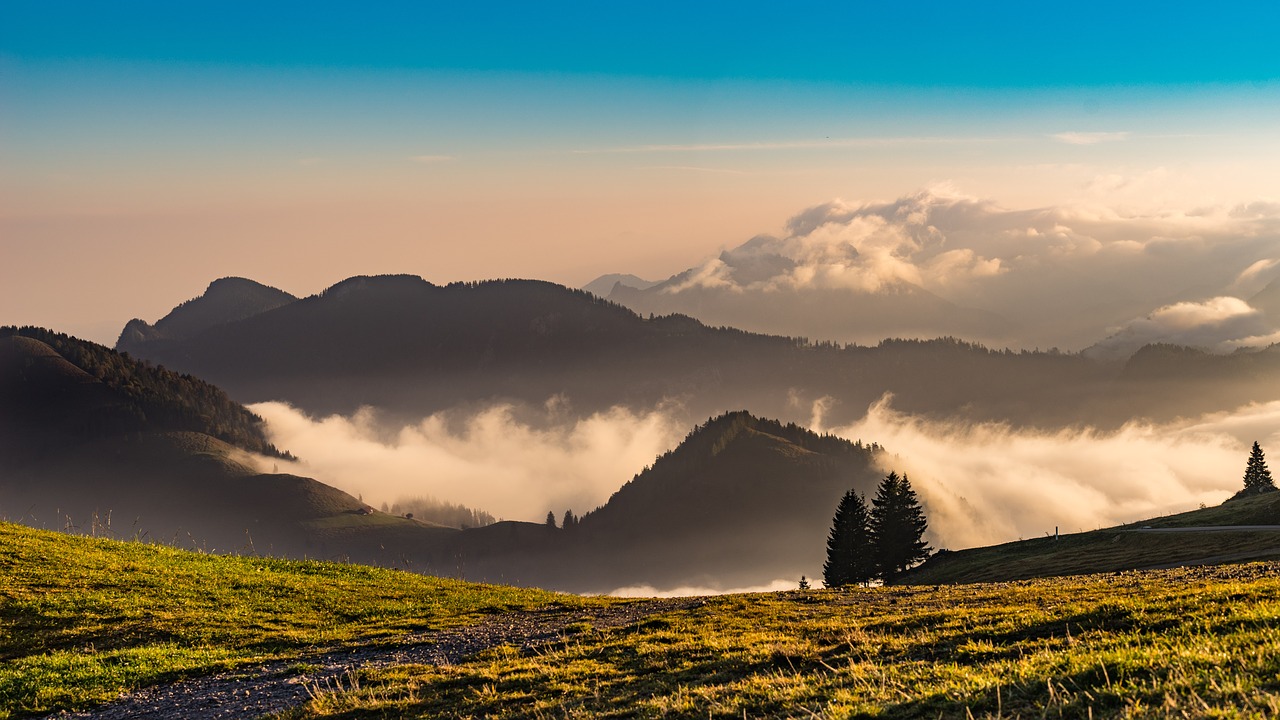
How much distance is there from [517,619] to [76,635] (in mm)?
16590

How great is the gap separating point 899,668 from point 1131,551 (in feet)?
250

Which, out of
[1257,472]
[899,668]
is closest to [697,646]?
[899,668]

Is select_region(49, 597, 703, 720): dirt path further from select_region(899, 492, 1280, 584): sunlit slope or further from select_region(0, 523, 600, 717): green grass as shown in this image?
select_region(899, 492, 1280, 584): sunlit slope

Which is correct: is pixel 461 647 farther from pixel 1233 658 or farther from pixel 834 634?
pixel 1233 658

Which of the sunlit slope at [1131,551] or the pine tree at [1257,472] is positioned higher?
the pine tree at [1257,472]

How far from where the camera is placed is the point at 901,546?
409 ft

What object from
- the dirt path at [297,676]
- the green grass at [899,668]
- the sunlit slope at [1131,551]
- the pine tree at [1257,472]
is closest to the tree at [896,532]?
the sunlit slope at [1131,551]

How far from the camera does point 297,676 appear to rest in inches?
917

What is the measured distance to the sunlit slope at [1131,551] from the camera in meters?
64.1

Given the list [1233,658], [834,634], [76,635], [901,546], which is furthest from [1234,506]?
[76,635]

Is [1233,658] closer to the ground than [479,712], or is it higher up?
higher up

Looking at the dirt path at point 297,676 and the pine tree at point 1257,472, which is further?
the pine tree at point 1257,472

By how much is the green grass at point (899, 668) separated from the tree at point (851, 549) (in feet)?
314

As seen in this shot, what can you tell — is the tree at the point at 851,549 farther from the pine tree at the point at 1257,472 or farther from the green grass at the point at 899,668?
the green grass at the point at 899,668
